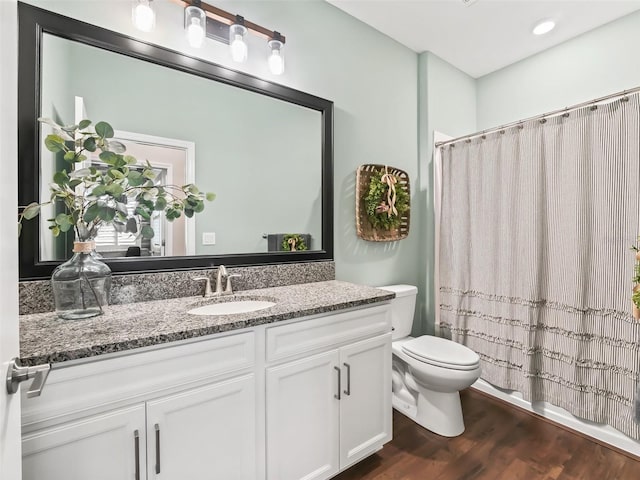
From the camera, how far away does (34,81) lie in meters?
1.16

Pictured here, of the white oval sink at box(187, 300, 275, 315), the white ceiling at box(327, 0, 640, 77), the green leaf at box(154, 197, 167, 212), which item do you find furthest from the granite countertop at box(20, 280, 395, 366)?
the white ceiling at box(327, 0, 640, 77)

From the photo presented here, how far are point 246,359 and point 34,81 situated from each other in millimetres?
1288

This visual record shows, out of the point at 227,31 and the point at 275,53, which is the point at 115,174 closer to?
the point at 227,31

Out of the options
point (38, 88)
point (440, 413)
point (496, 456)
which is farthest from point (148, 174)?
point (496, 456)

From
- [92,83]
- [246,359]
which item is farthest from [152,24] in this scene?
[246,359]

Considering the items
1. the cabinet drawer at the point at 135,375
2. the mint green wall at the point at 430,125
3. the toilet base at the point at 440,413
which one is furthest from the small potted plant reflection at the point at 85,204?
the mint green wall at the point at 430,125

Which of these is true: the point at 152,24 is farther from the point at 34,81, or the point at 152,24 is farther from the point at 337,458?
the point at 337,458

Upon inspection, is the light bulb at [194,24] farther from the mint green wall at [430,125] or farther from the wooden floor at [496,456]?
the wooden floor at [496,456]

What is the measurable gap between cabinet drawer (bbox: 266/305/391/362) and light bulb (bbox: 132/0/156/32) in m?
1.37

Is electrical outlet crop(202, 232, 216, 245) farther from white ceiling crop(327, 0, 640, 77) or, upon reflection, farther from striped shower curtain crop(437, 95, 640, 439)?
striped shower curtain crop(437, 95, 640, 439)

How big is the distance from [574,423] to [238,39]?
2846 mm

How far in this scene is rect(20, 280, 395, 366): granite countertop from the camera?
85 centimetres

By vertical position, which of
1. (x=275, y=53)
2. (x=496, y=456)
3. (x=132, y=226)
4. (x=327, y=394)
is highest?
(x=275, y=53)

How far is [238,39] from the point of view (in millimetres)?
1580
